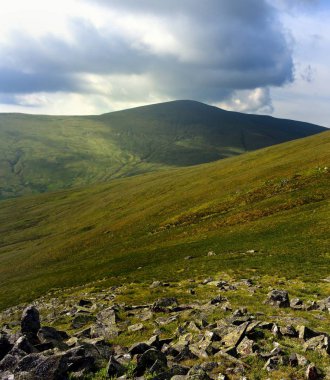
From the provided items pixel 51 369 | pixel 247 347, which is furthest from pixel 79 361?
pixel 247 347

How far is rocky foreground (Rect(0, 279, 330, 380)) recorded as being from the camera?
48.5ft

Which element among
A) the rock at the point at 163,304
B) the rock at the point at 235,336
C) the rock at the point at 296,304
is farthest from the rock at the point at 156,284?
the rock at the point at 235,336

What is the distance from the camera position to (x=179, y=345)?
1803 centimetres

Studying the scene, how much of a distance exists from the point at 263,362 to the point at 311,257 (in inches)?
1142

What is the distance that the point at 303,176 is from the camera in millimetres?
82875

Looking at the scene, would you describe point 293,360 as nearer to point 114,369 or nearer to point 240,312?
point 114,369

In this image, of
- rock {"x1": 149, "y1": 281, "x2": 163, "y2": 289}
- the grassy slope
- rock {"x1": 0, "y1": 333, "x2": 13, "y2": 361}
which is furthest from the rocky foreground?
the grassy slope

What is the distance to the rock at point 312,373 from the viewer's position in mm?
14142

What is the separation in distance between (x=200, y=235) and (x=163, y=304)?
3991cm

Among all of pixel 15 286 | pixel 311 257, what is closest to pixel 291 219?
pixel 311 257

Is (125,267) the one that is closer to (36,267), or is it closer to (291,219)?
(291,219)

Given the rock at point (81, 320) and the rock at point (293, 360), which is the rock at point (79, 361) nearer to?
the rock at point (293, 360)

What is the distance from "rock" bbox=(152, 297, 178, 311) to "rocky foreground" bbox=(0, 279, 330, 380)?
0.26 feet

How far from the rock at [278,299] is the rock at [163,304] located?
693cm
